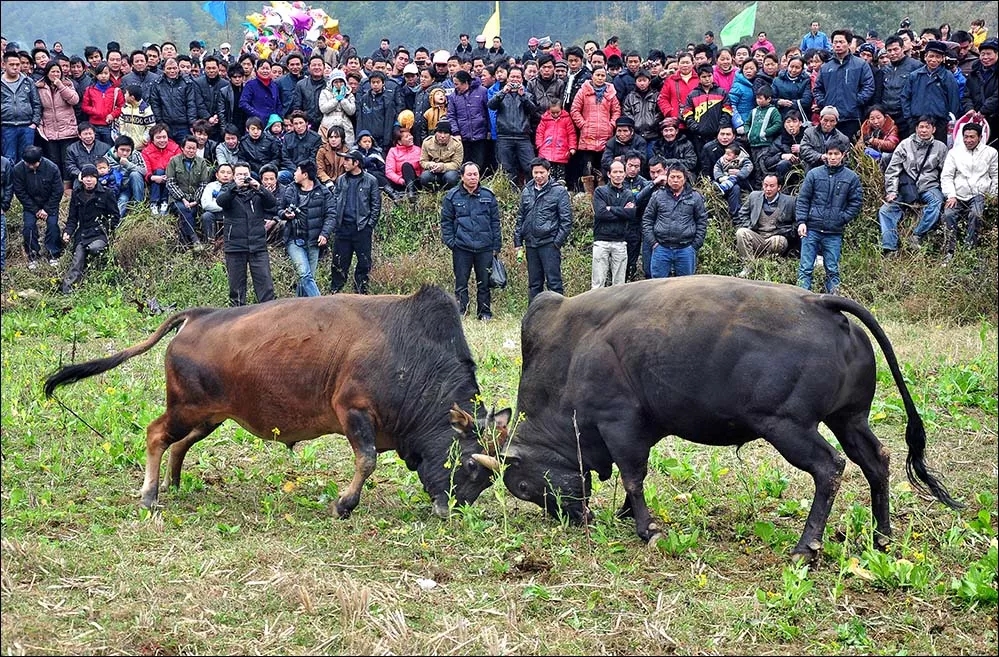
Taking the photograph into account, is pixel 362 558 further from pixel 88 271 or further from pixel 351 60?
pixel 351 60

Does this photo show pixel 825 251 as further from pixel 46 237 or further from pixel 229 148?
pixel 46 237

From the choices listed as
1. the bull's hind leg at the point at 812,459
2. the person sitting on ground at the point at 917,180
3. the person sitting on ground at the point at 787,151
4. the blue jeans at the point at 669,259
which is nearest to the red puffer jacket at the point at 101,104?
the blue jeans at the point at 669,259

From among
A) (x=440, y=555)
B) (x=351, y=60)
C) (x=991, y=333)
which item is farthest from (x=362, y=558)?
(x=351, y=60)

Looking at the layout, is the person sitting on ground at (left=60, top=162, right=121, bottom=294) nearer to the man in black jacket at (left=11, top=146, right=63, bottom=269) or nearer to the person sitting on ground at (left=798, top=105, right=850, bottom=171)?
the man in black jacket at (left=11, top=146, right=63, bottom=269)

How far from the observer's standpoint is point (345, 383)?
301 inches

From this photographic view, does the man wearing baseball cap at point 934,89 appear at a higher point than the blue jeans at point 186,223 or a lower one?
higher

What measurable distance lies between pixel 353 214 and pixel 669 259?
4.05 m

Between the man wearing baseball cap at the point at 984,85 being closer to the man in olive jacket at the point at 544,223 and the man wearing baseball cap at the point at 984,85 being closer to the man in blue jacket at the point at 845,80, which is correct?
the man in blue jacket at the point at 845,80

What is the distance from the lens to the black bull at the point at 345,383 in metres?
7.68

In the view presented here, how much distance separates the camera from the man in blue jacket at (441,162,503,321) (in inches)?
583

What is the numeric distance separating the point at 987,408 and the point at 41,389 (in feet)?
26.7

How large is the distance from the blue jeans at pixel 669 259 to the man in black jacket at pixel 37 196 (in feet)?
25.7

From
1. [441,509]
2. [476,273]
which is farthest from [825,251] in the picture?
[441,509]

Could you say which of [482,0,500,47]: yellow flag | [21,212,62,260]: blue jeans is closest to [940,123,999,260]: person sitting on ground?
[482,0,500,47]: yellow flag
